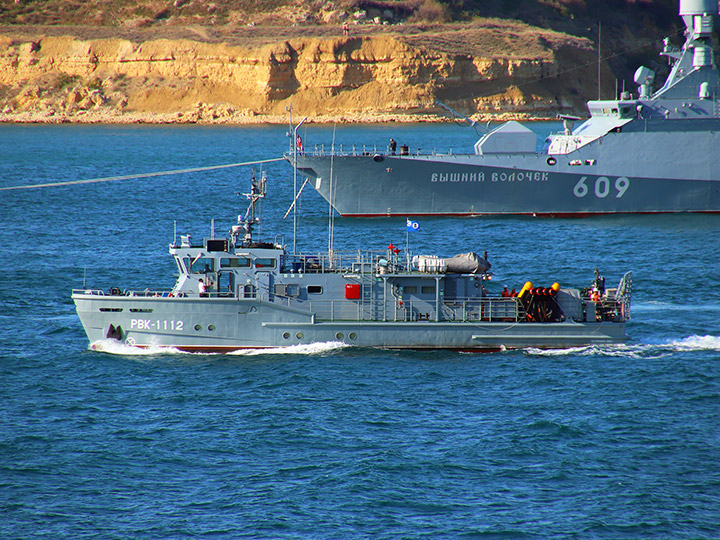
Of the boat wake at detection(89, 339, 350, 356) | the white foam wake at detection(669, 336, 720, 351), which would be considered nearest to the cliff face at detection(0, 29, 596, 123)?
the white foam wake at detection(669, 336, 720, 351)

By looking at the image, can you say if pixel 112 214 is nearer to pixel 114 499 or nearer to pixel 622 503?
pixel 114 499

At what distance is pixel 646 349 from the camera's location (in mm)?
35625

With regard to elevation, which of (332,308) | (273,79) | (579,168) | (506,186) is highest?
(273,79)

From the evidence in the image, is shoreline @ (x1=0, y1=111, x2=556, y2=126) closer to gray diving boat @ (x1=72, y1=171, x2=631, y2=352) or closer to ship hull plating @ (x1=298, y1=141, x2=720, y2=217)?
ship hull plating @ (x1=298, y1=141, x2=720, y2=217)

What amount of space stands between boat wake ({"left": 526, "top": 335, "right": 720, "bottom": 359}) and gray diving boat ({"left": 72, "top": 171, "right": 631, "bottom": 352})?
0.34m

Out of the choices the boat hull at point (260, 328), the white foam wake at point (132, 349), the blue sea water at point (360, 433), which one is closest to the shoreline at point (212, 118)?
the blue sea water at point (360, 433)

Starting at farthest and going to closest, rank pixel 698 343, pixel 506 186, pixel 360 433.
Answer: pixel 506 186
pixel 698 343
pixel 360 433

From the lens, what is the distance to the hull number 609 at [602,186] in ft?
223

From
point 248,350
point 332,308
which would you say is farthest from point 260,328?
point 332,308

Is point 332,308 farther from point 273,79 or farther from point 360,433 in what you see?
point 273,79

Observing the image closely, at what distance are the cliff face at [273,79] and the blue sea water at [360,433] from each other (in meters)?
126

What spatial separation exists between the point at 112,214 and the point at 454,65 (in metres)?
109

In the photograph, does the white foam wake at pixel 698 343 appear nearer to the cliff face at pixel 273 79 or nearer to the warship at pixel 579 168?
the warship at pixel 579 168

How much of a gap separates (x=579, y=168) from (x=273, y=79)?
369ft
